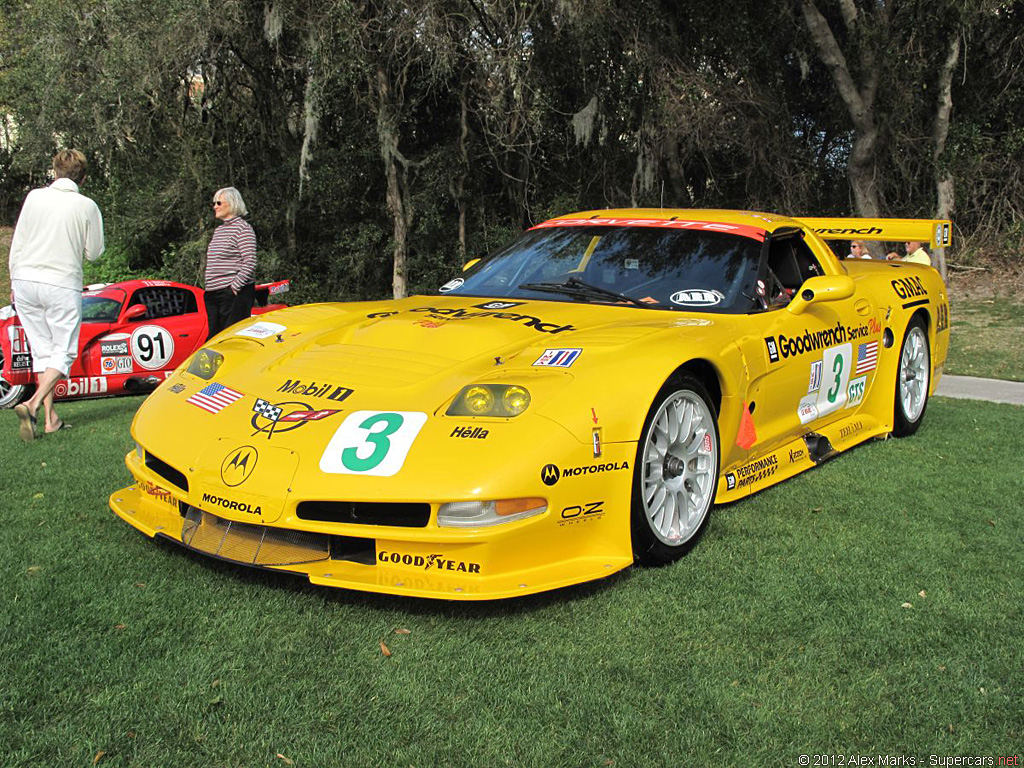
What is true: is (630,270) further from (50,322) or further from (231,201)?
(231,201)

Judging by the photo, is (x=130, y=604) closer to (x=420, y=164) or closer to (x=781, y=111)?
(x=420, y=164)

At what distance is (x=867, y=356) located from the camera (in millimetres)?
5473

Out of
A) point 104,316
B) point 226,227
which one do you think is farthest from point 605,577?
point 104,316

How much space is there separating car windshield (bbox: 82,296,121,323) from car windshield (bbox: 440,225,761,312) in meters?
4.57

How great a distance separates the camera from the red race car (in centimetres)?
803

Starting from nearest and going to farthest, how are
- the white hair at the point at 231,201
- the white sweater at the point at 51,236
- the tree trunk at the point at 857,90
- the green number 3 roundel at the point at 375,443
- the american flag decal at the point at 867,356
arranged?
the green number 3 roundel at the point at 375,443, the american flag decal at the point at 867,356, the white sweater at the point at 51,236, the white hair at the point at 231,201, the tree trunk at the point at 857,90

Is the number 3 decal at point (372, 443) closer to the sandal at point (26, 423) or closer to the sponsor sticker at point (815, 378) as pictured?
the sponsor sticker at point (815, 378)

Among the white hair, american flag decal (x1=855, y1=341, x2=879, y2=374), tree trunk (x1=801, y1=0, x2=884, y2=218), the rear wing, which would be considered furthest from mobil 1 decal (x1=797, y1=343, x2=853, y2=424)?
tree trunk (x1=801, y1=0, x2=884, y2=218)

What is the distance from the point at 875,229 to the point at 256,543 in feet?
15.4

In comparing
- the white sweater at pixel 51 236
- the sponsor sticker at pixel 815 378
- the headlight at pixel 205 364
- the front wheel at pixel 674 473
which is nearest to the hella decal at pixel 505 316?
the front wheel at pixel 674 473

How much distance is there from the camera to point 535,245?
5.30 m

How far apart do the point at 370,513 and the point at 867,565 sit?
1.96 meters

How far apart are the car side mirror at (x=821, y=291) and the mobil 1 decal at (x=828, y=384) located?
1.10 ft

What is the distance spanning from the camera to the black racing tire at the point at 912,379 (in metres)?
5.96
